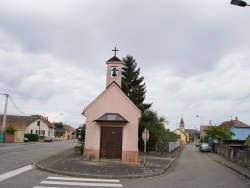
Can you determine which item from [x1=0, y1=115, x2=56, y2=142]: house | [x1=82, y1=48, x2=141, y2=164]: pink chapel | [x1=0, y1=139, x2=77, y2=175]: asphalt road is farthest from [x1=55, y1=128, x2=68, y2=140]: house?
[x1=82, y1=48, x2=141, y2=164]: pink chapel

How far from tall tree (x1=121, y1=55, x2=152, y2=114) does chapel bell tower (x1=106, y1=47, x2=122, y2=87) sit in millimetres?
18596

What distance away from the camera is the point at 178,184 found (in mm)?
12805

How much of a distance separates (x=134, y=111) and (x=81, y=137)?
14712mm

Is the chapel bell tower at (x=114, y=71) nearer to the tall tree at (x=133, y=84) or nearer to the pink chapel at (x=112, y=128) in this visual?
the pink chapel at (x=112, y=128)

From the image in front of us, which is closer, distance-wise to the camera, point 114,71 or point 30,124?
point 114,71

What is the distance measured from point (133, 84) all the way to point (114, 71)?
779 inches

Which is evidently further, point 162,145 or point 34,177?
point 162,145

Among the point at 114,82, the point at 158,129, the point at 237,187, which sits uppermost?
the point at 114,82

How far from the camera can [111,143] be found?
2119 centimetres

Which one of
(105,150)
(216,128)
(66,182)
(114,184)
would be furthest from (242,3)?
(216,128)

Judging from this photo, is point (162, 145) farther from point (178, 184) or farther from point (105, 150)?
point (178, 184)

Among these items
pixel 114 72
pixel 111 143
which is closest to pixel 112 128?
pixel 111 143

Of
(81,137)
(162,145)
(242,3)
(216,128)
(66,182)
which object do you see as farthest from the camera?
(216,128)

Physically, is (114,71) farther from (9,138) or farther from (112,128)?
(9,138)
